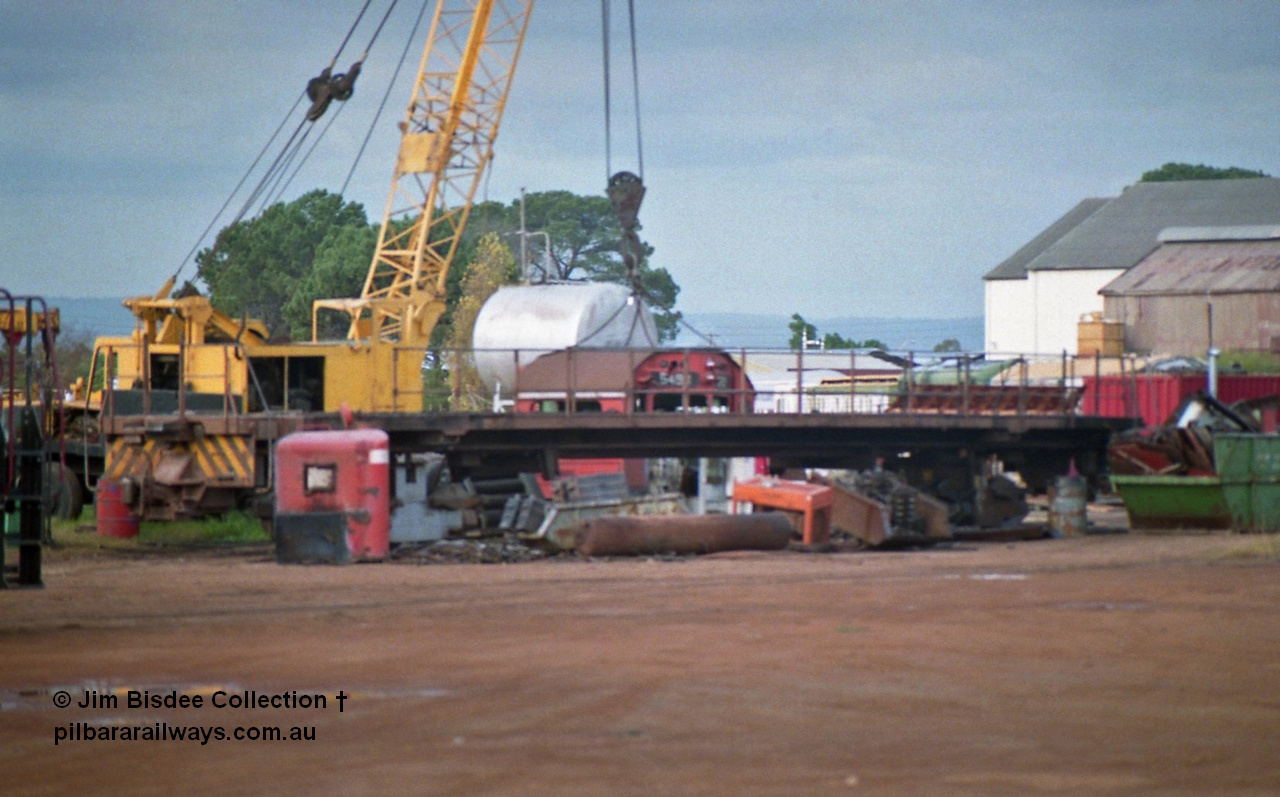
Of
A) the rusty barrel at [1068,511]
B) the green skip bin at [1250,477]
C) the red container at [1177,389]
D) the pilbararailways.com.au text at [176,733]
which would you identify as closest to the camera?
the pilbararailways.com.au text at [176,733]

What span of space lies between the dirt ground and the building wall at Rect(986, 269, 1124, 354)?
58.3 m

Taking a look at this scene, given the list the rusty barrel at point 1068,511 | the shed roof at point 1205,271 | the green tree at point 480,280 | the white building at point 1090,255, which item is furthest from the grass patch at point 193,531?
the white building at point 1090,255

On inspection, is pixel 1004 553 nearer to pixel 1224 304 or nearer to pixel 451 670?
pixel 451 670

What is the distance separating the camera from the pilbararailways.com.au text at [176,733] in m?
8.38

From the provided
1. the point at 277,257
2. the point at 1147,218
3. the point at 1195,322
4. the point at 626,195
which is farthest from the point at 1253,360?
the point at 277,257

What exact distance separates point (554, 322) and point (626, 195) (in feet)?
17.5

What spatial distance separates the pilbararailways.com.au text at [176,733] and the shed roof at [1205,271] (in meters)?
56.0

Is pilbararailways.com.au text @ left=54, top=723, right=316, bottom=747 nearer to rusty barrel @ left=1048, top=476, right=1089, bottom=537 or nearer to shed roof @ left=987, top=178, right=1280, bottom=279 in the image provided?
rusty barrel @ left=1048, top=476, right=1089, bottom=537

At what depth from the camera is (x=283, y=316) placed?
76.4m

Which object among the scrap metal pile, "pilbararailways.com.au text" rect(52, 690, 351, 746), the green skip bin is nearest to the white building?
the scrap metal pile

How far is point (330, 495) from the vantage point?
19719 mm

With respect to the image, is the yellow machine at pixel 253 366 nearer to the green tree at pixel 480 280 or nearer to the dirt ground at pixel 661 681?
the dirt ground at pixel 661 681

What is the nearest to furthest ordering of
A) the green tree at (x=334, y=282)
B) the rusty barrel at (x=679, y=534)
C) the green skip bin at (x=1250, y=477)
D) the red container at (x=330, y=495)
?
the red container at (x=330, y=495) → the rusty barrel at (x=679, y=534) → the green skip bin at (x=1250, y=477) → the green tree at (x=334, y=282)

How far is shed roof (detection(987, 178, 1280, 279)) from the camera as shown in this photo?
75312mm
